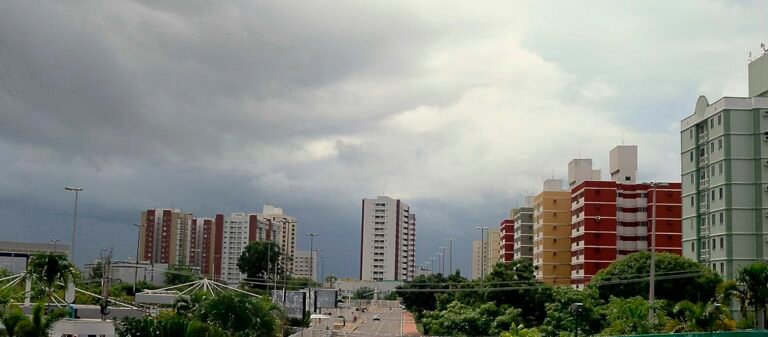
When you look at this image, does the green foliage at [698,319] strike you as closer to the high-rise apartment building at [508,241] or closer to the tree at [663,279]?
the tree at [663,279]

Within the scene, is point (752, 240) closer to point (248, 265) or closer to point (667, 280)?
point (667, 280)

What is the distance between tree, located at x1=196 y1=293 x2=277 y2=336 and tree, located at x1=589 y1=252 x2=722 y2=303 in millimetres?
38071

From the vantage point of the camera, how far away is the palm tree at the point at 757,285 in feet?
151

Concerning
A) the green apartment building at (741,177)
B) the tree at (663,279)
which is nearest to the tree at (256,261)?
the tree at (663,279)

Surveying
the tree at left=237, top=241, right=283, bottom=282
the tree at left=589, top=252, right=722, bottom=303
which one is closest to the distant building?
the tree at left=237, top=241, right=283, bottom=282

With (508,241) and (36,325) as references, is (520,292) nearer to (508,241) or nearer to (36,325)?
(36,325)

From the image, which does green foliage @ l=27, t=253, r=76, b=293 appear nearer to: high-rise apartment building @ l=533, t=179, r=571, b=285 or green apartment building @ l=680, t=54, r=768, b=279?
green apartment building @ l=680, t=54, r=768, b=279

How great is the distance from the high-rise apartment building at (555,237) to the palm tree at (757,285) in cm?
6553

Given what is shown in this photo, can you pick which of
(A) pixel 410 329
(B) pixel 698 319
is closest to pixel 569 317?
(B) pixel 698 319

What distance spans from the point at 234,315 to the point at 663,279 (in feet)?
139

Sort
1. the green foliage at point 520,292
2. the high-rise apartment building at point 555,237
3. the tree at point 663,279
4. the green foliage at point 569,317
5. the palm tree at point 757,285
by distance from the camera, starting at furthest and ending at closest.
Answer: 1. the high-rise apartment building at point 555,237
2. the green foliage at point 520,292
3. the tree at point 663,279
4. the green foliage at point 569,317
5. the palm tree at point 757,285

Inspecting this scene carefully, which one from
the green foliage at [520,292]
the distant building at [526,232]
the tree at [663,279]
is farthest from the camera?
the distant building at [526,232]

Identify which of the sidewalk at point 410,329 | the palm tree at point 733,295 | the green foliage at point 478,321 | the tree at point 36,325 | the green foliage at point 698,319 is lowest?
the sidewalk at point 410,329

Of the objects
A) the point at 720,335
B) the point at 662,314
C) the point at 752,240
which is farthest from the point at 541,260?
the point at 720,335
